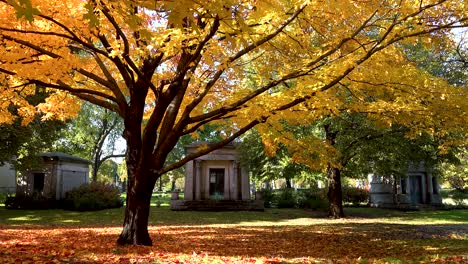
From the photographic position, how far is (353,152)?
1958 cm

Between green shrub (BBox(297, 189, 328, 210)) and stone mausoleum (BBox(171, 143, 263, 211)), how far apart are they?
402 cm

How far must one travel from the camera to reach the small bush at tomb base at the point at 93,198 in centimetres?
2438

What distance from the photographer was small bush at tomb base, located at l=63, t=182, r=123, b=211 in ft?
80.0

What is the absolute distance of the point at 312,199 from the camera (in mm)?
28656

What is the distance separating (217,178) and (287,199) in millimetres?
5646

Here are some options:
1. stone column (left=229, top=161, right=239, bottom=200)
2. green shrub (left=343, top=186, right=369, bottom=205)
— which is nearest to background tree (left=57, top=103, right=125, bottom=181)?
stone column (left=229, top=161, right=239, bottom=200)

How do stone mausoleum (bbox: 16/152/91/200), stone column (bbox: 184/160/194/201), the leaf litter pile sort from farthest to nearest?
stone mausoleum (bbox: 16/152/91/200) → stone column (bbox: 184/160/194/201) → the leaf litter pile

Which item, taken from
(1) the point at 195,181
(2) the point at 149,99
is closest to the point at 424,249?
(2) the point at 149,99

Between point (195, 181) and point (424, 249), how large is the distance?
2056cm

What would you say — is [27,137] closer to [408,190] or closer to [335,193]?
[335,193]

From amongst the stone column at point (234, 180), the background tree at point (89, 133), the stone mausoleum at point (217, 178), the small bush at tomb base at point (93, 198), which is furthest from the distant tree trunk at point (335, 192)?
the background tree at point (89, 133)

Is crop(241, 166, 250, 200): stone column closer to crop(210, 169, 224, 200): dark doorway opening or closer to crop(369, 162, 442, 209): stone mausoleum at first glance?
crop(210, 169, 224, 200): dark doorway opening

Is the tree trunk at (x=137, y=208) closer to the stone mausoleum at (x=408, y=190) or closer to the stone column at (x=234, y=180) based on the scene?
the stone column at (x=234, y=180)

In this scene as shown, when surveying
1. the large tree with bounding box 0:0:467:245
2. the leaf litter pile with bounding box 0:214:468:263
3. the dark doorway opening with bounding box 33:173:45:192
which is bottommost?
the leaf litter pile with bounding box 0:214:468:263
